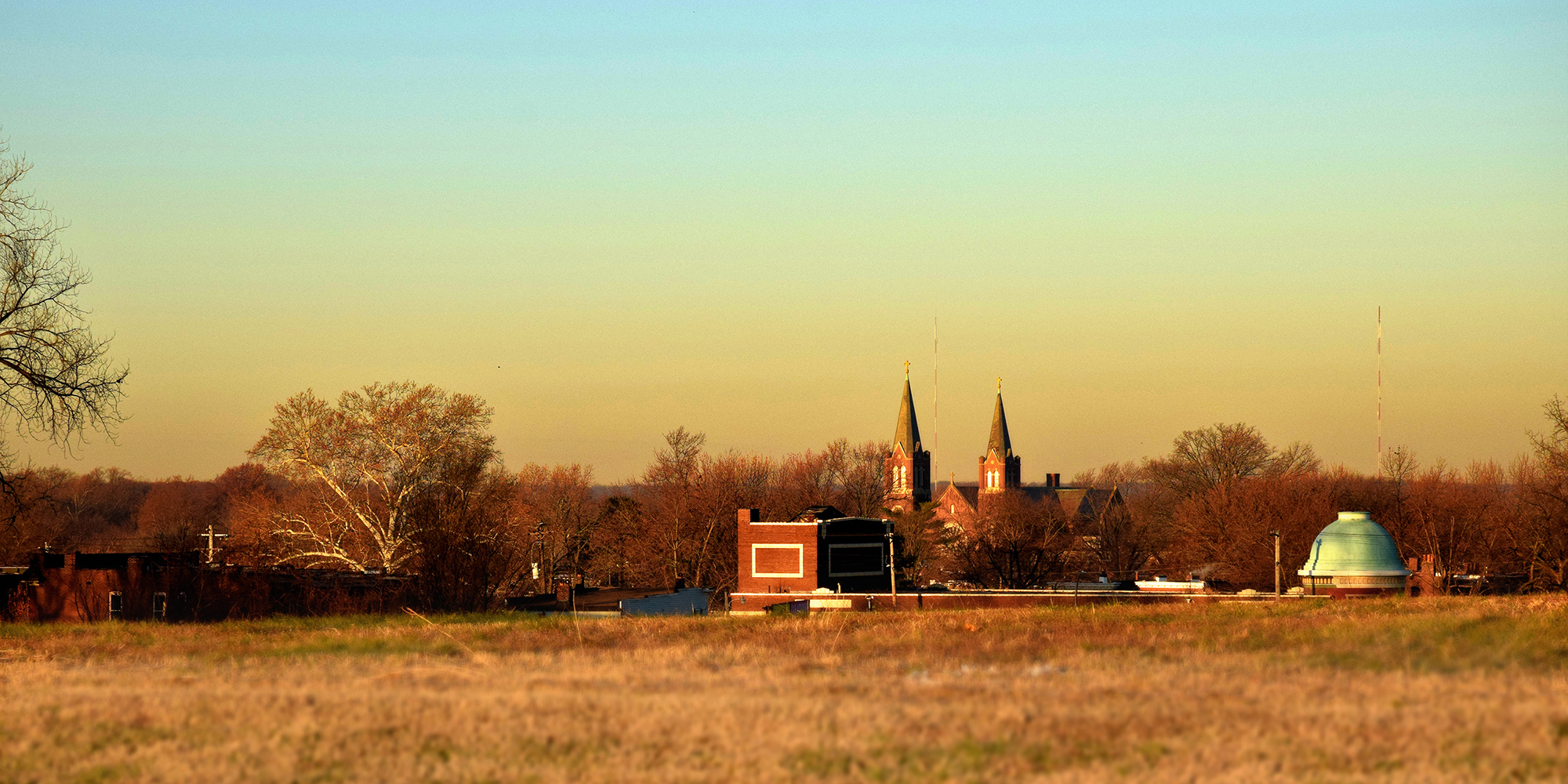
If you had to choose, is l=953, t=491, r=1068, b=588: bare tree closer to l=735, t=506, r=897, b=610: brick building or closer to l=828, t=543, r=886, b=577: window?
l=828, t=543, r=886, b=577: window

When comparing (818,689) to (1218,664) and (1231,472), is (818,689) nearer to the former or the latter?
(1218,664)

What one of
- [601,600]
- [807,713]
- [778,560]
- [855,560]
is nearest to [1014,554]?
[855,560]

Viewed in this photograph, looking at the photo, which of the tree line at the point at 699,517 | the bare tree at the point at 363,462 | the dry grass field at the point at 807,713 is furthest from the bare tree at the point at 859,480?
the dry grass field at the point at 807,713

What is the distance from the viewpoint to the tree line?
187 ft

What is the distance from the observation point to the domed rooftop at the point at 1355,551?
5947cm

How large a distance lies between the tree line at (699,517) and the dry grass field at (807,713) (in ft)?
50.7

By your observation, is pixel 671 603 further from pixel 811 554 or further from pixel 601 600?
pixel 811 554

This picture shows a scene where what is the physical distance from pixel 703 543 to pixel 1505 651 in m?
81.6

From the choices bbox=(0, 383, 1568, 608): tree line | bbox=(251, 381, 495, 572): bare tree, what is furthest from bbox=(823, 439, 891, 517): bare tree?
bbox=(251, 381, 495, 572): bare tree

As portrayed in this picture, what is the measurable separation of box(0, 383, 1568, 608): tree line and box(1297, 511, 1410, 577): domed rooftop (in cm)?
565

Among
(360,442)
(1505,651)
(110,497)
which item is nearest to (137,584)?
(360,442)

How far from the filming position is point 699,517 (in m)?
104

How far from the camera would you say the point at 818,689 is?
638 inches

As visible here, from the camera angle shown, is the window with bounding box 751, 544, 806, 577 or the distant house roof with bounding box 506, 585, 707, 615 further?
the window with bounding box 751, 544, 806, 577
